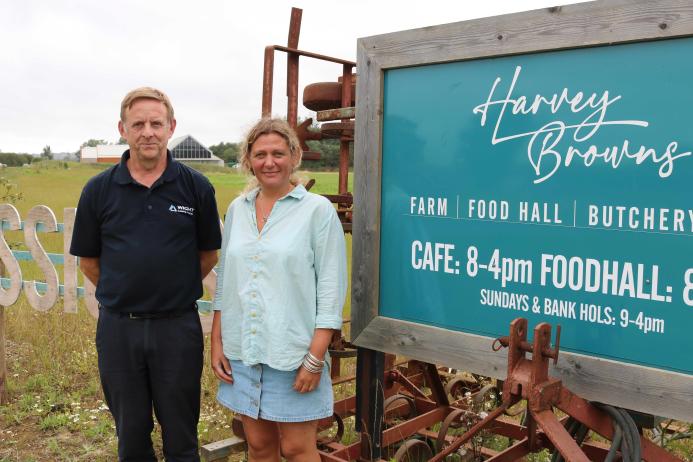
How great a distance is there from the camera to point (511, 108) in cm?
285

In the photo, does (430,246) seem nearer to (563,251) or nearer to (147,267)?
(563,251)

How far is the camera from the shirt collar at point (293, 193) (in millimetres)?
2758

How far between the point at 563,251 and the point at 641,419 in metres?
0.88

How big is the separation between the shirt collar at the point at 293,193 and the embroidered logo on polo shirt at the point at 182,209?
12.3 inches

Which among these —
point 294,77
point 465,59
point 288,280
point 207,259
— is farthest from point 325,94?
point 288,280

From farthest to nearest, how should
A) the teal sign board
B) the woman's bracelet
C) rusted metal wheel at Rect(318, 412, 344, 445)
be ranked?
rusted metal wheel at Rect(318, 412, 344, 445) < the woman's bracelet < the teal sign board

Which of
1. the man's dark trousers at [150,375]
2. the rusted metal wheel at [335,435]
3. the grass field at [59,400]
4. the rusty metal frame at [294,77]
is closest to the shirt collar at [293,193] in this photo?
the grass field at [59,400]

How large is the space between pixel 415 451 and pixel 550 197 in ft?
6.30

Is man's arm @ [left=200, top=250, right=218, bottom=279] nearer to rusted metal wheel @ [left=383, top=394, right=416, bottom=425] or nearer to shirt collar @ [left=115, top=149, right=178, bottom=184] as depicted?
shirt collar @ [left=115, top=149, right=178, bottom=184]

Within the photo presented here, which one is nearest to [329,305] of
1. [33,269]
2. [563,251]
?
[563,251]

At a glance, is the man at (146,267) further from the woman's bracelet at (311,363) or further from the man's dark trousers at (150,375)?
the woman's bracelet at (311,363)

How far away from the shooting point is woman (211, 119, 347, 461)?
8.74 feet

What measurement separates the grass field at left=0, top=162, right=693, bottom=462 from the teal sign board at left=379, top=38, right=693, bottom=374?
2.02 ft

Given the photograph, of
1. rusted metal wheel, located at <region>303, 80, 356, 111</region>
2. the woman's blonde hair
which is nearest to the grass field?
the woman's blonde hair
